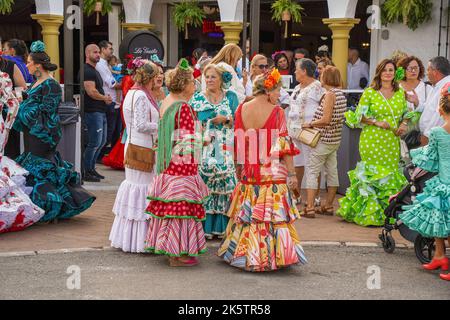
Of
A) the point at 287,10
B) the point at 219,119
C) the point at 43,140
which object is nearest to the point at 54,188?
the point at 43,140

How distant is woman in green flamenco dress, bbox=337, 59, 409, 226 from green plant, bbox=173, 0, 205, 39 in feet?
→ 35.7

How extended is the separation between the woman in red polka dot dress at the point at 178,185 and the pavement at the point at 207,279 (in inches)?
8.5

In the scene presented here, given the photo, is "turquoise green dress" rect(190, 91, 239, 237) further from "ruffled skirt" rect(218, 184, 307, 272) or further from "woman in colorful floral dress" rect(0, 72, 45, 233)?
"woman in colorful floral dress" rect(0, 72, 45, 233)

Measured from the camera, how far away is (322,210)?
952cm

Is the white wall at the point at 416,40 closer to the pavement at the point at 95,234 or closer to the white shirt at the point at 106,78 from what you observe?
the white shirt at the point at 106,78

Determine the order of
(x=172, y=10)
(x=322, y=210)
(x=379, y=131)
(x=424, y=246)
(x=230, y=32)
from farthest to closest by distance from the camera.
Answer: (x=172, y=10) → (x=230, y=32) → (x=322, y=210) → (x=379, y=131) → (x=424, y=246)

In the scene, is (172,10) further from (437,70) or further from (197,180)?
(197,180)

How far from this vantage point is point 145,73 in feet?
23.6

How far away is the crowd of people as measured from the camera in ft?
21.9

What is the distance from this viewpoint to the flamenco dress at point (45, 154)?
8305mm

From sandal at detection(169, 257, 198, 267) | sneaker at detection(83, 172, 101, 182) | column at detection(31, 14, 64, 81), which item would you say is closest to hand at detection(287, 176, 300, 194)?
sandal at detection(169, 257, 198, 267)

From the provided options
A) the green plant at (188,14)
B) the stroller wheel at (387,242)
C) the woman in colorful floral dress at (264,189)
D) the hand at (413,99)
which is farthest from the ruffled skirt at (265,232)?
the green plant at (188,14)

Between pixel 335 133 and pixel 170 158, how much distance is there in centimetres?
308

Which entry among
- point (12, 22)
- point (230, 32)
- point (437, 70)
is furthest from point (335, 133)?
point (12, 22)
